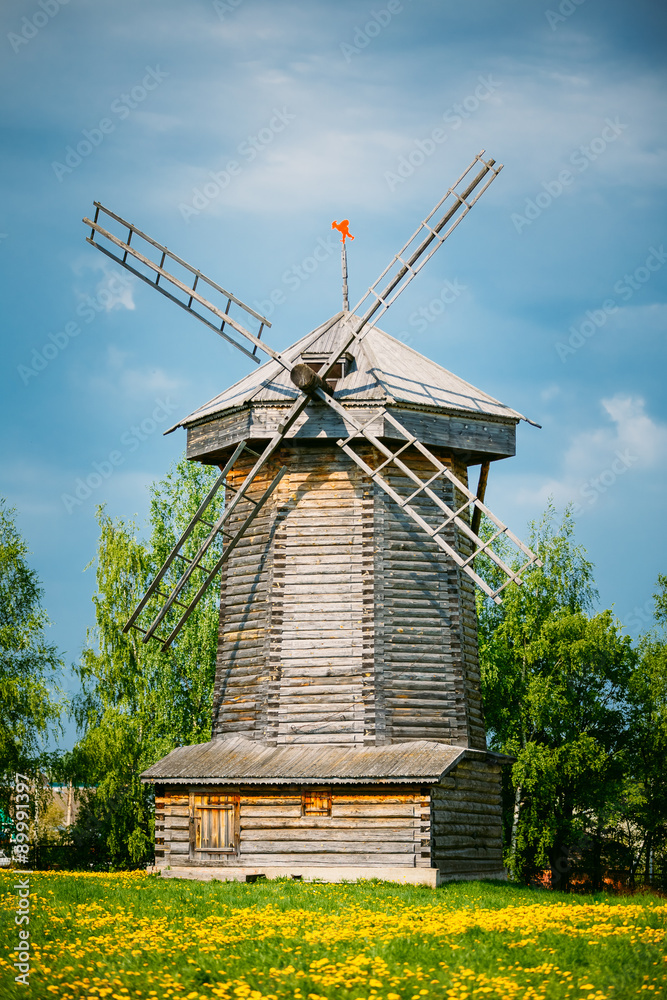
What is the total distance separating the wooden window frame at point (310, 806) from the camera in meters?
19.1

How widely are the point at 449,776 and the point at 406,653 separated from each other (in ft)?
7.98

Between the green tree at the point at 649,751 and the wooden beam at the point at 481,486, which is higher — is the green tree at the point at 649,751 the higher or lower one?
the lower one

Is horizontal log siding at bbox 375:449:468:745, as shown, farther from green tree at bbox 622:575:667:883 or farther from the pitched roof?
green tree at bbox 622:575:667:883

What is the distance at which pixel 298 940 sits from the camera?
36.4ft

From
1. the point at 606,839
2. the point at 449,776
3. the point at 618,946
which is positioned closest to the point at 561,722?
the point at 606,839

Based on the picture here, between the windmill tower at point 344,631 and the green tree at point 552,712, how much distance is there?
6206 mm

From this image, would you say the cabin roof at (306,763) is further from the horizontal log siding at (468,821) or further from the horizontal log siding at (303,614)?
the horizontal log siding at (468,821)

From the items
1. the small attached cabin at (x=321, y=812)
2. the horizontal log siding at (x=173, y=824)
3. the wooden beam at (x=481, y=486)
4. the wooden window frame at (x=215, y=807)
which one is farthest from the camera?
the wooden beam at (x=481, y=486)

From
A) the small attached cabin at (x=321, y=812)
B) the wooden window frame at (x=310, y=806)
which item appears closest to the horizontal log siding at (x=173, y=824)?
the small attached cabin at (x=321, y=812)

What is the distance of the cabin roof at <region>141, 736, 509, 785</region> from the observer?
18344 millimetres

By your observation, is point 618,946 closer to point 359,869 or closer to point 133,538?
point 359,869

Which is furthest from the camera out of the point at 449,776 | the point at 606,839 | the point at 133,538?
the point at 606,839

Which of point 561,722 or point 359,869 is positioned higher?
point 561,722

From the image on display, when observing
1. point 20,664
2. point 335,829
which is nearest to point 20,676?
point 20,664
